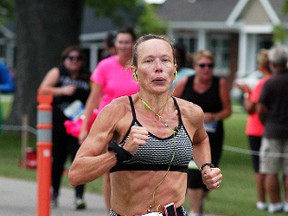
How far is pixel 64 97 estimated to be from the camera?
39.6ft

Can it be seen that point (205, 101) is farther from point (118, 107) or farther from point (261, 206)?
point (118, 107)

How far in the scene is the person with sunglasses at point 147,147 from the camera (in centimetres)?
525

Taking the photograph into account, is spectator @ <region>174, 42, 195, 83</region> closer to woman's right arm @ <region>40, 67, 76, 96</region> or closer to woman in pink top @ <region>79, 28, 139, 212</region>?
woman's right arm @ <region>40, 67, 76, 96</region>

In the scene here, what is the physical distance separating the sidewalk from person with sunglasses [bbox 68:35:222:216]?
603cm

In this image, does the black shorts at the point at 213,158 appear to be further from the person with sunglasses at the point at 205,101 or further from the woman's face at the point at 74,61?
the woman's face at the point at 74,61

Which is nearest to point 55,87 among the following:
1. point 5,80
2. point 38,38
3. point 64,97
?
point 64,97

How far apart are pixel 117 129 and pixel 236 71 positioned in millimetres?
A: 56823

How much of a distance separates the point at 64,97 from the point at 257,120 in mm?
2282

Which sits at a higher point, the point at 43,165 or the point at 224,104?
the point at 224,104

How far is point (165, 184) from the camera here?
5.37 m

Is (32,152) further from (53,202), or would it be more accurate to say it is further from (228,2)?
(228,2)

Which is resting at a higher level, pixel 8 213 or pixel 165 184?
pixel 165 184

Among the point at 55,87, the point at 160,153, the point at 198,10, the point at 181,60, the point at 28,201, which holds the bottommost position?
the point at 198,10

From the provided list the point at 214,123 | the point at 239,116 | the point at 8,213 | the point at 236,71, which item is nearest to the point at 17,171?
the point at 8,213
